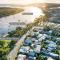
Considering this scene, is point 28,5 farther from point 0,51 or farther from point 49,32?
point 0,51

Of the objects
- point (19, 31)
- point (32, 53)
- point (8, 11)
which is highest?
point (8, 11)

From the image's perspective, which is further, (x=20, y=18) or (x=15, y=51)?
(x=20, y=18)

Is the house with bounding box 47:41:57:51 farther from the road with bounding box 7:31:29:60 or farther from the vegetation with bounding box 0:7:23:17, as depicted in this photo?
the vegetation with bounding box 0:7:23:17

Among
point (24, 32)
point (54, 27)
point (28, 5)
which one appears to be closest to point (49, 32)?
point (54, 27)

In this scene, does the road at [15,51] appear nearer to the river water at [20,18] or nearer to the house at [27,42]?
the house at [27,42]

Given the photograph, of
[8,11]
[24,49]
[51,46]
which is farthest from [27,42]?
[8,11]

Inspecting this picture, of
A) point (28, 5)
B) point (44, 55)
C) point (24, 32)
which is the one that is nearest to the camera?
point (44, 55)

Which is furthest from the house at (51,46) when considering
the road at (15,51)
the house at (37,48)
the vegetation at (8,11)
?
the vegetation at (8,11)

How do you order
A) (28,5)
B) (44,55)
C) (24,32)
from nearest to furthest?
(44,55) < (24,32) < (28,5)

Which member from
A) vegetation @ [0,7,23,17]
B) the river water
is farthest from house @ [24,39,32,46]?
vegetation @ [0,7,23,17]

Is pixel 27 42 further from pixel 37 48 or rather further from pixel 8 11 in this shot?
pixel 8 11

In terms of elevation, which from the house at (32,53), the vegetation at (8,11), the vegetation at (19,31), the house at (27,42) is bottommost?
the house at (32,53)
